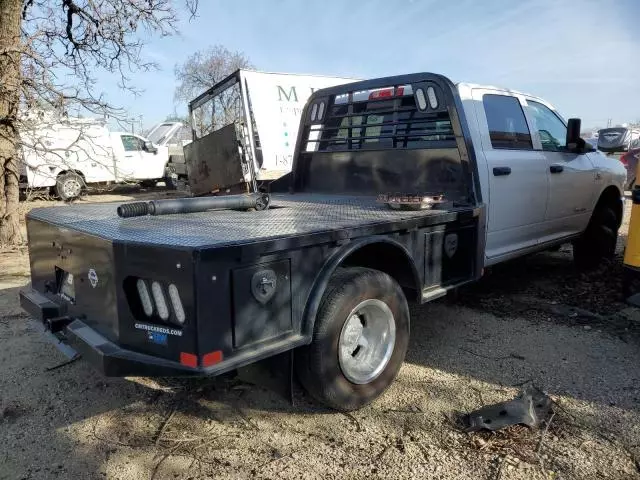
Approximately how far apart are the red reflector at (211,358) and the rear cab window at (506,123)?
124 inches

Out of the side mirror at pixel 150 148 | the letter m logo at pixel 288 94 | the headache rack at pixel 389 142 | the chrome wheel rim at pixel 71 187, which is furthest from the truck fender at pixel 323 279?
the side mirror at pixel 150 148

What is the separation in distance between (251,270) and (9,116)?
687 cm

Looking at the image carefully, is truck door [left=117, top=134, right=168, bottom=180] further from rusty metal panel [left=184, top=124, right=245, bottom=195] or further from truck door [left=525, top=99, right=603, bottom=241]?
truck door [left=525, top=99, right=603, bottom=241]

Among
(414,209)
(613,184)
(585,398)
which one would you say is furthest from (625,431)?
(613,184)

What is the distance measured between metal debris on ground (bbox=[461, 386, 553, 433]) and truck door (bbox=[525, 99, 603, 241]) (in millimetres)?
2470

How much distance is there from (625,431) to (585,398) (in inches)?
15.8

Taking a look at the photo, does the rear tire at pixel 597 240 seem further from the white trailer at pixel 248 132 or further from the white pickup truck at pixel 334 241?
the white trailer at pixel 248 132

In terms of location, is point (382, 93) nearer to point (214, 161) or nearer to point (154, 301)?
point (154, 301)

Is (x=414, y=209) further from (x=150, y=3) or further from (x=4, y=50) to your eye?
(x=150, y=3)

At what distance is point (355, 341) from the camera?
3.15 meters

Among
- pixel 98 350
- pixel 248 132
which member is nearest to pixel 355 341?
pixel 98 350

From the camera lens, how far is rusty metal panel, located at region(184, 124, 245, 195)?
31.1 ft

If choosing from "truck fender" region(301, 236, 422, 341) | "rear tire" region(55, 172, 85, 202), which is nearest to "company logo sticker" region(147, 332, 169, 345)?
"truck fender" region(301, 236, 422, 341)

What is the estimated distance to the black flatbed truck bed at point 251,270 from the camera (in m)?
2.30
